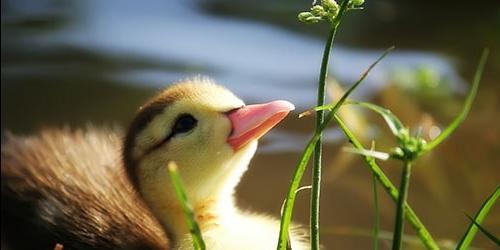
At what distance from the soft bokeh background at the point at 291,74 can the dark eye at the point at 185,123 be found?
396mm

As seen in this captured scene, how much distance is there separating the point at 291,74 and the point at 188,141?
0.91 metres

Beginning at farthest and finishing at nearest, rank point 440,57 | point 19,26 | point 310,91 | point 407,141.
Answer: point 19,26, point 440,57, point 310,91, point 407,141

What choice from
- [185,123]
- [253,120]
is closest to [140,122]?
[185,123]

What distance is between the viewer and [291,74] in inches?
88.0

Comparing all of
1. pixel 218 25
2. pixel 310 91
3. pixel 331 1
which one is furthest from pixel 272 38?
pixel 331 1

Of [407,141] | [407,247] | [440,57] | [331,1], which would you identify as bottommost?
[407,247]

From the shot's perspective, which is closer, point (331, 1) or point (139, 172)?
point (331, 1)

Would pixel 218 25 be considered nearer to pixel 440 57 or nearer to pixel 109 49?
pixel 109 49

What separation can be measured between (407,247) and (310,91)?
618mm

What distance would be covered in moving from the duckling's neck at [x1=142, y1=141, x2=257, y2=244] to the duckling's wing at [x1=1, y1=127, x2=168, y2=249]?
0.02 metres

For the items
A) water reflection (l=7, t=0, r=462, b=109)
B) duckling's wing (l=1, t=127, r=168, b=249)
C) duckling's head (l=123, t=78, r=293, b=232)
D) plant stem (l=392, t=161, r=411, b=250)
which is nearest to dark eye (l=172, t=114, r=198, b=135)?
duckling's head (l=123, t=78, r=293, b=232)

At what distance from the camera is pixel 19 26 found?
97.2 inches

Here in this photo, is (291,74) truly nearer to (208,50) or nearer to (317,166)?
(208,50)

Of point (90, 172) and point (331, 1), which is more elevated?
point (331, 1)
